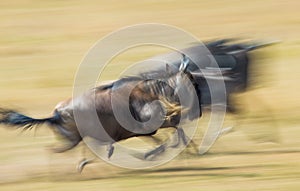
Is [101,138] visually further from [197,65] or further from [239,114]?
[239,114]

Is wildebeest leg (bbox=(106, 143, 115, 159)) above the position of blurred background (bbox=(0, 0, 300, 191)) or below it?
above

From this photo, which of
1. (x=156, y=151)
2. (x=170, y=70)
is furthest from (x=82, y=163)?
(x=170, y=70)

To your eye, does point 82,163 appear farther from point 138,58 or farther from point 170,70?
point 138,58

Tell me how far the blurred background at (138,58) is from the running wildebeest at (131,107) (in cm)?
28

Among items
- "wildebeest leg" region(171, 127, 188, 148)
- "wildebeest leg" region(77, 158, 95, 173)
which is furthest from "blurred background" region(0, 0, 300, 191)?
"wildebeest leg" region(171, 127, 188, 148)

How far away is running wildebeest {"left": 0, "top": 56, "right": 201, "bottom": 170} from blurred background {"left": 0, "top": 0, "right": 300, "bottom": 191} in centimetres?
28

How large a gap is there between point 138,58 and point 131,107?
10.5 ft

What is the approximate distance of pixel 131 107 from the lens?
19.4ft

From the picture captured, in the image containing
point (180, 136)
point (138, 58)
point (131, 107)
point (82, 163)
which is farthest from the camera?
point (138, 58)

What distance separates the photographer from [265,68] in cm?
725

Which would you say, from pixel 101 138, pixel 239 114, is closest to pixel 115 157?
pixel 101 138

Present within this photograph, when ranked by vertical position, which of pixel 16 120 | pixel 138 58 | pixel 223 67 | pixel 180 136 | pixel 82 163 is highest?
pixel 223 67

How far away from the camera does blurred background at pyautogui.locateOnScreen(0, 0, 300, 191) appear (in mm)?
6059

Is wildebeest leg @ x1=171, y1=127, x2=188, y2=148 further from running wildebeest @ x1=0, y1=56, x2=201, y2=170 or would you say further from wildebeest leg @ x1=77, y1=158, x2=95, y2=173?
wildebeest leg @ x1=77, y1=158, x2=95, y2=173
